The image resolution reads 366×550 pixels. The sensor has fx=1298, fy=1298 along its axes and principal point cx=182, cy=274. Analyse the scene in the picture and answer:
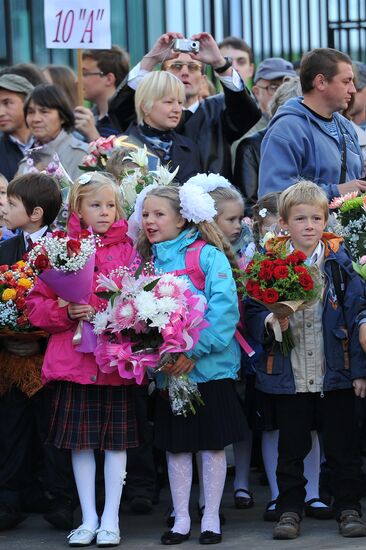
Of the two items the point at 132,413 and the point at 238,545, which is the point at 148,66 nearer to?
the point at 132,413

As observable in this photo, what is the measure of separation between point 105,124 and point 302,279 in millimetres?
3695

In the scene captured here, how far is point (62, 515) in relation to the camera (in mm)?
7316

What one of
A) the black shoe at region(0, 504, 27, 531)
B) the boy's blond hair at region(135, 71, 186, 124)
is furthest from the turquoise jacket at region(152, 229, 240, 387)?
the boy's blond hair at region(135, 71, 186, 124)

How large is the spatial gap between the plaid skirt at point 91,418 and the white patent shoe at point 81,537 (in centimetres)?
44

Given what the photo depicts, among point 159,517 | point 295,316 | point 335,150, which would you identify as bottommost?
point 159,517

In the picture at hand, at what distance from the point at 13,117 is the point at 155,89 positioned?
199 centimetres

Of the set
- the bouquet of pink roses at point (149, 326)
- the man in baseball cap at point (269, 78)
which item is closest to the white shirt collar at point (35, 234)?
the bouquet of pink roses at point (149, 326)

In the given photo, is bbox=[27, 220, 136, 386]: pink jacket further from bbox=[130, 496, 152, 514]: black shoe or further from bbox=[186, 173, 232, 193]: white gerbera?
bbox=[130, 496, 152, 514]: black shoe

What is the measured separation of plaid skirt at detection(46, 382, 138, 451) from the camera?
7016mm

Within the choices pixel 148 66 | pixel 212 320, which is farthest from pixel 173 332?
pixel 148 66

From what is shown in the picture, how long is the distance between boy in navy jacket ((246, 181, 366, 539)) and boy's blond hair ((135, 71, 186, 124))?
176 cm

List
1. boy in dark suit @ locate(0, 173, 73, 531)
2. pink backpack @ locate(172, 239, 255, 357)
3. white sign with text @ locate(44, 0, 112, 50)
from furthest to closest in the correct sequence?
white sign with text @ locate(44, 0, 112, 50), boy in dark suit @ locate(0, 173, 73, 531), pink backpack @ locate(172, 239, 255, 357)

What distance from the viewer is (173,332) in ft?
21.8

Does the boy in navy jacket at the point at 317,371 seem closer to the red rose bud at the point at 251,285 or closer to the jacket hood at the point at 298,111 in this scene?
the red rose bud at the point at 251,285
